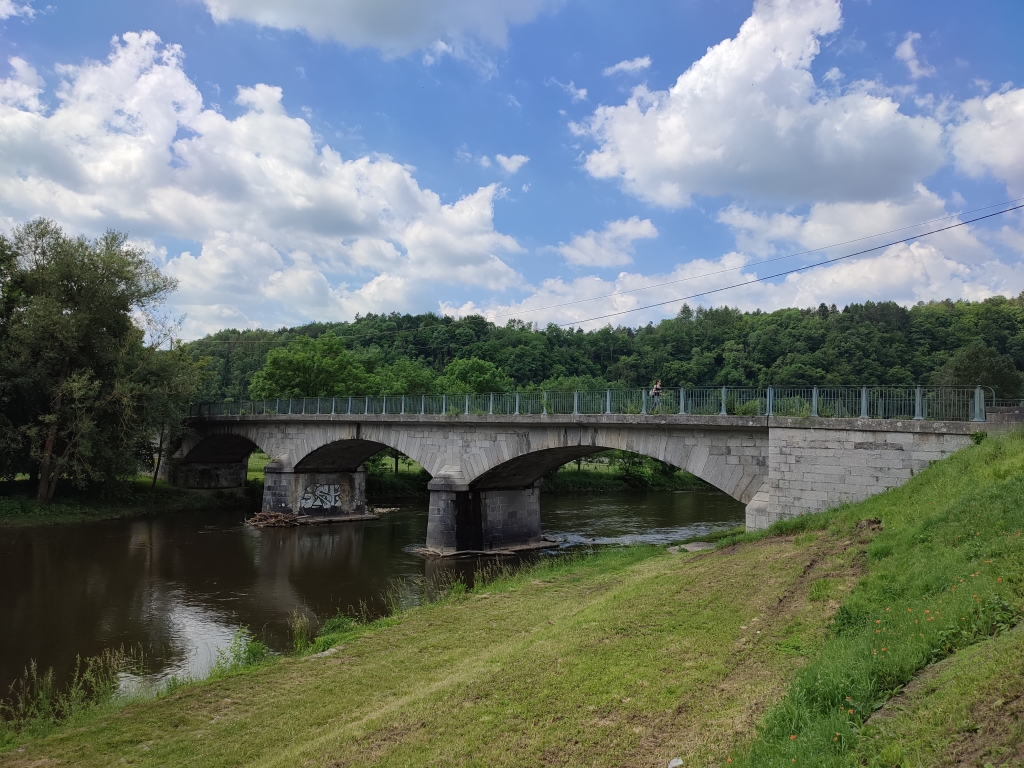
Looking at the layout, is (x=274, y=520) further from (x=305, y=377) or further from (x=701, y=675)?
(x=701, y=675)

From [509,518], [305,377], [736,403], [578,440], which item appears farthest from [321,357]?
[736,403]

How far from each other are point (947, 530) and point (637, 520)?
23544 millimetres

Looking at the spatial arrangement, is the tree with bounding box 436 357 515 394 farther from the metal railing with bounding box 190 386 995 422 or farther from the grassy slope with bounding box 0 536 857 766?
the grassy slope with bounding box 0 536 857 766

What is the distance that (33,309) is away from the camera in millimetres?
28812

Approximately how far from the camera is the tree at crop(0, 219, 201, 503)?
29375mm

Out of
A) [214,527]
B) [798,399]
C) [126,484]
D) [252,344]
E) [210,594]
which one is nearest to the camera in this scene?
[798,399]

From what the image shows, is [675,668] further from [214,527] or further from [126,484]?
[126,484]

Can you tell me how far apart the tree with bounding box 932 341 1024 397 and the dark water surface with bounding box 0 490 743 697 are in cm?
1776

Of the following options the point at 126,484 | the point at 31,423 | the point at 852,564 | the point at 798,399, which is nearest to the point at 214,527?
the point at 126,484

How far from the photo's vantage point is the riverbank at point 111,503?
30.0 metres

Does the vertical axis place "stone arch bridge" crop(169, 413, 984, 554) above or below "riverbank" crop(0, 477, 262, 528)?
above

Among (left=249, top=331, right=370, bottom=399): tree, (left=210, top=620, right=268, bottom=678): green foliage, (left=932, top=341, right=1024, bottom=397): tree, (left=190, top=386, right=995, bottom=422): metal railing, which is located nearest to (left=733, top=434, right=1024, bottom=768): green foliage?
(left=190, top=386, right=995, bottom=422): metal railing

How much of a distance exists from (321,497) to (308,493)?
71 centimetres

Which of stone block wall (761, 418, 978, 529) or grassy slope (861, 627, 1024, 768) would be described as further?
stone block wall (761, 418, 978, 529)
